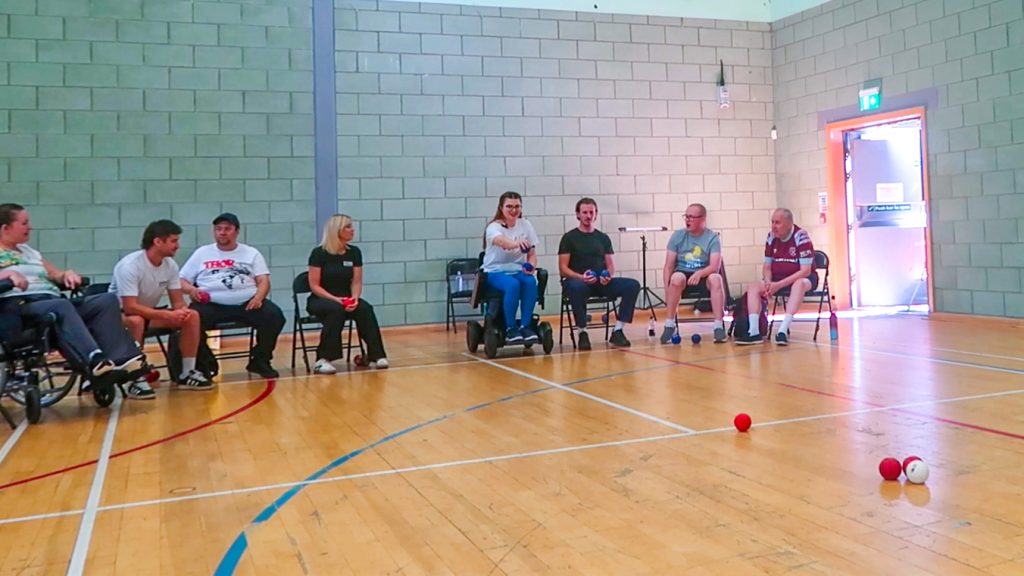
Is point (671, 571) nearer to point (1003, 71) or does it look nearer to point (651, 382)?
point (651, 382)

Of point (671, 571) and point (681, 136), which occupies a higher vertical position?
point (681, 136)

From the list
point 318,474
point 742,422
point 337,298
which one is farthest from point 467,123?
point 318,474

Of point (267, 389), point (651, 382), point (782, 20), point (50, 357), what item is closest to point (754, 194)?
point (782, 20)

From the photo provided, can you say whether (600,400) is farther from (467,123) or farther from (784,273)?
(467,123)

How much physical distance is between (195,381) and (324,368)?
2.52ft

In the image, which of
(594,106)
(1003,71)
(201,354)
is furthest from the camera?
(594,106)

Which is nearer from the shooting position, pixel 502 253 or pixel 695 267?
pixel 502 253

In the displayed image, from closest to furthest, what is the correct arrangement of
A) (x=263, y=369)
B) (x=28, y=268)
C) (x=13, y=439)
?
(x=13, y=439)
(x=28, y=268)
(x=263, y=369)

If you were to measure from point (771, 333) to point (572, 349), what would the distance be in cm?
155

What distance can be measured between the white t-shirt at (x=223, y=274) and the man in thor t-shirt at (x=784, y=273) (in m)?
3.34

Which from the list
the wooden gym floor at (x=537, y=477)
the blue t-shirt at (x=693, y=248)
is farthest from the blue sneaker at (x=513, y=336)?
the blue t-shirt at (x=693, y=248)

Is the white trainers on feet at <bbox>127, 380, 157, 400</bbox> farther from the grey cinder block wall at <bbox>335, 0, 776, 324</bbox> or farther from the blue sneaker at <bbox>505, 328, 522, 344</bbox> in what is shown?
the grey cinder block wall at <bbox>335, 0, 776, 324</bbox>

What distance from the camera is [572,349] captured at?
5.89 metres

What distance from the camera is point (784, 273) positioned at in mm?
5980
